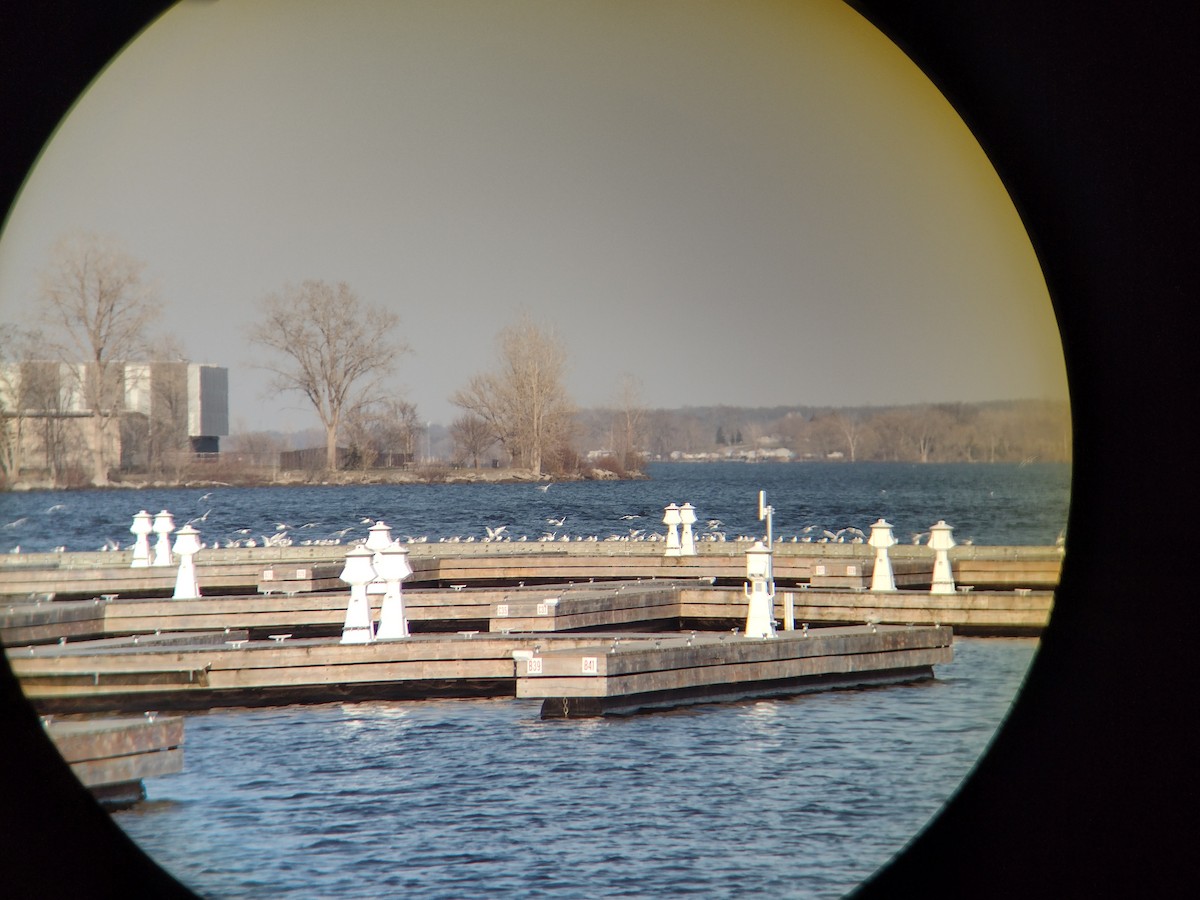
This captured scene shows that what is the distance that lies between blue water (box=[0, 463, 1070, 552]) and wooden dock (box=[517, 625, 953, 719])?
20.8 metres

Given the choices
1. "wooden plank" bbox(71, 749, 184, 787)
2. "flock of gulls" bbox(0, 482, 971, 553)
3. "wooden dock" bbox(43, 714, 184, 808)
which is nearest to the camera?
"wooden dock" bbox(43, 714, 184, 808)

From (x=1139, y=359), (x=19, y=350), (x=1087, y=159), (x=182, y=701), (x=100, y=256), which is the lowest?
(x=182, y=701)

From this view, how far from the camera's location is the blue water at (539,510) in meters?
41.0

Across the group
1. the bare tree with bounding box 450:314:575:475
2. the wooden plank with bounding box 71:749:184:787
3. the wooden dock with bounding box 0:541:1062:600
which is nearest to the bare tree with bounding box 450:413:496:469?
the bare tree with bounding box 450:314:575:475

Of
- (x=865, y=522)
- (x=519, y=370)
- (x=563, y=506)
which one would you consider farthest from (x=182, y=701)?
(x=519, y=370)

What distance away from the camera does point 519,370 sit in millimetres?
58625

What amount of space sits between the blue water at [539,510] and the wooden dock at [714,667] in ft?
68.4

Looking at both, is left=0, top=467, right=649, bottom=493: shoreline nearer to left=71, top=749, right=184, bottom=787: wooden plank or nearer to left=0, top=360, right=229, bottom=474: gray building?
left=0, top=360, right=229, bottom=474: gray building

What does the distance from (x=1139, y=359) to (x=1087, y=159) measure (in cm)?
69

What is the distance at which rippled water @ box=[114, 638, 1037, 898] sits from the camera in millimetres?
7141

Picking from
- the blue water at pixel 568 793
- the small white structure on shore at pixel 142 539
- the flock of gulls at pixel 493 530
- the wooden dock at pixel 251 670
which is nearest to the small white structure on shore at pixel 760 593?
the blue water at pixel 568 793

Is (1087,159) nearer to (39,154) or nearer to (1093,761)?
(1093,761)

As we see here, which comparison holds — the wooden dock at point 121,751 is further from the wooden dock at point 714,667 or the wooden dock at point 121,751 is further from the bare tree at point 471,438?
the bare tree at point 471,438

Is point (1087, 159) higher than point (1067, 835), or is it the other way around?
point (1087, 159)
